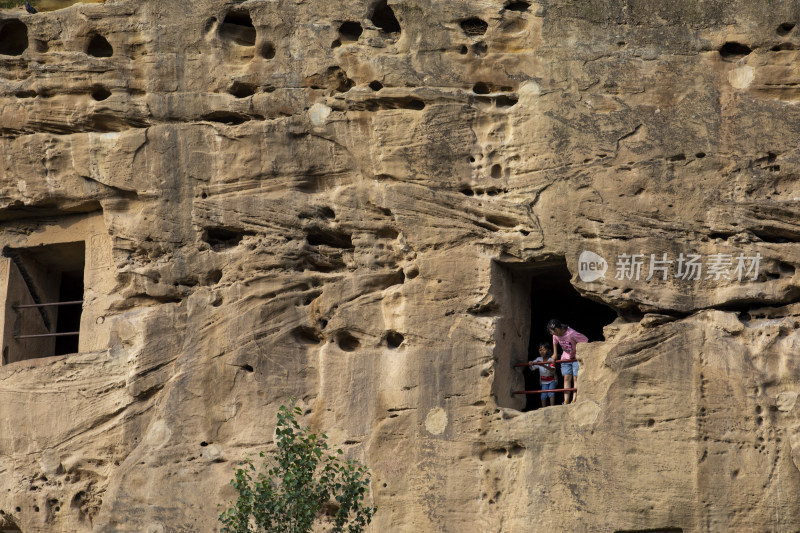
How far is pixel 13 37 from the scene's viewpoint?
14.4 m

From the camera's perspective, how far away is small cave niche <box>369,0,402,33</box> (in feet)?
43.8

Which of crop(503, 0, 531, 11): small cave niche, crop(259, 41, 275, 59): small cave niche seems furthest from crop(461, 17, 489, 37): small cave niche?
crop(259, 41, 275, 59): small cave niche

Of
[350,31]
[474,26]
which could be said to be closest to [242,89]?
[350,31]

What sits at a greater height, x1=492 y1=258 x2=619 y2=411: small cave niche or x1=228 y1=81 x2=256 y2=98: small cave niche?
x1=228 y1=81 x2=256 y2=98: small cave niche

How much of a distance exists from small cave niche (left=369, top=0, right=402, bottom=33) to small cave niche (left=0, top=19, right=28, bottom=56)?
332 centimetres

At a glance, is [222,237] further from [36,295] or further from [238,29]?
[36,295]

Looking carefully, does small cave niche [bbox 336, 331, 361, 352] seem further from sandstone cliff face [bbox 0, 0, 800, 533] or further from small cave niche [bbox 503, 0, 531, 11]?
small cave niche [bbox 503, 0, 531, 11]

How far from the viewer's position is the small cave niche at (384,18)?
13.3 meters

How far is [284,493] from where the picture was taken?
11492 mm

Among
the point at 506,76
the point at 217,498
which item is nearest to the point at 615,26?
the point at 506,76

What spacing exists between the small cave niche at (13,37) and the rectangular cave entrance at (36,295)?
191cm

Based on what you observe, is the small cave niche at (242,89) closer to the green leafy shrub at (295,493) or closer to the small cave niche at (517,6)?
the small cave niche at (517,6)

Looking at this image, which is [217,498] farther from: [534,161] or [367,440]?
[534,161]

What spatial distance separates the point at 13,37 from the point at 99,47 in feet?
3.21
